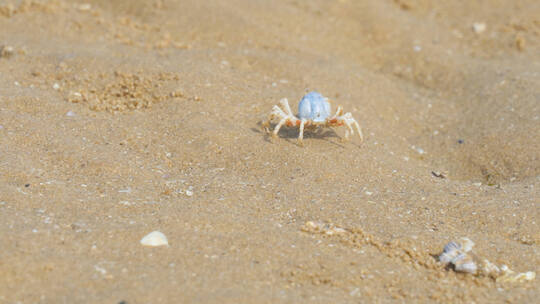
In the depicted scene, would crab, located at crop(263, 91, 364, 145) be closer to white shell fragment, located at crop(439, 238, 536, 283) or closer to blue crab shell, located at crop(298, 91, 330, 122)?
blue crab shell, located at crop(298, 91, 330, 122)

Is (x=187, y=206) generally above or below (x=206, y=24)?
below

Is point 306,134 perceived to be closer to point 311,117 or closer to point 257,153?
point 311,117

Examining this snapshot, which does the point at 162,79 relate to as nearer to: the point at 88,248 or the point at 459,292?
the point at 88,248

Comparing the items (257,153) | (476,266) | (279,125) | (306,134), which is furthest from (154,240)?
(306,134)

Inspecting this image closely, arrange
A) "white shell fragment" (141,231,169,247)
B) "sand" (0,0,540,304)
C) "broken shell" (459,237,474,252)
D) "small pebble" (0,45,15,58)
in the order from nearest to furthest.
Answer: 1. "sand" (0,0,540,304)
2. "white shell fragment" (141,231,169,247)
3. "broken shell" (459,237,474,252)
4. "small pebble" (0,45,15,58)

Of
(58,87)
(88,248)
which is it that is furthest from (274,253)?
(58,87)

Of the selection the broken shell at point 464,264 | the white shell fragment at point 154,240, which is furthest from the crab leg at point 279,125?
the broken shell at point 464,264

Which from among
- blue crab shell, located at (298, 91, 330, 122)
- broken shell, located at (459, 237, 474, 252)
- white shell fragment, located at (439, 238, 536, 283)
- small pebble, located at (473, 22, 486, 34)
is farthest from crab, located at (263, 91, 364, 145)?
small pebble, located at (473, 22, 486, 34)
